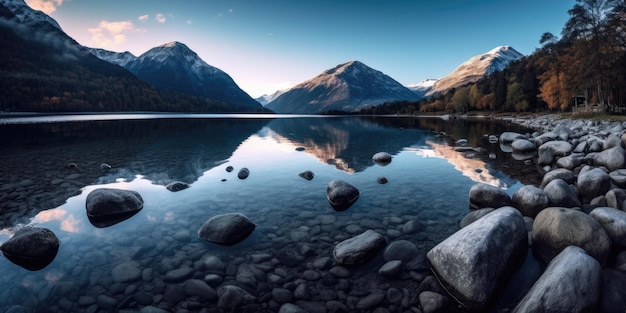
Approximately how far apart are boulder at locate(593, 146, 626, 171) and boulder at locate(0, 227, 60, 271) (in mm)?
24206

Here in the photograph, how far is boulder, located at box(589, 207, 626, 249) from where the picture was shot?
7480 millimetres

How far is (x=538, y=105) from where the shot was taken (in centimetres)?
11219

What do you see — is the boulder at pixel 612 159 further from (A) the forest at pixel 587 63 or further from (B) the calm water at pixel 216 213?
(A) the forest at pixel 587 63

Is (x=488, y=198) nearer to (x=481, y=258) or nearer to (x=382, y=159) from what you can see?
(x=481, y=258)

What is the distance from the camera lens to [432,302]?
618 cm

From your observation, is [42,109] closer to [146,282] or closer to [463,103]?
[146,282]

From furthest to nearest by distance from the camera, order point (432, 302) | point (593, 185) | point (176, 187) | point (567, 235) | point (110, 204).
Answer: point (176, 187)
point (110, 204)
point (593, 185)
point (567, 235)
point (432, 302)

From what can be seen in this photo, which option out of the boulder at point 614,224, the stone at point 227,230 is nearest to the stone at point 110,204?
the stone at point 227,230

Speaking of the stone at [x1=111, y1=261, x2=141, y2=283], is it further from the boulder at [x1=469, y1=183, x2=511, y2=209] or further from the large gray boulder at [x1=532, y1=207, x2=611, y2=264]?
the boulder at [x1=469, y1=183, x2=511, y2=209]

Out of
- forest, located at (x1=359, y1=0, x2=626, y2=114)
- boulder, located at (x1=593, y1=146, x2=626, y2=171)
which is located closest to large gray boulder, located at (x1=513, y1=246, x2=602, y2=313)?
boulder, located at (x1=593, y1=146, x2=626, y2=171)

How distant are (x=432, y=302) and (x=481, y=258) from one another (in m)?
1.48

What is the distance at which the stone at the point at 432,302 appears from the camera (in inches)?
240

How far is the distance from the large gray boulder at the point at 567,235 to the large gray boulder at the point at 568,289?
5.08 ft

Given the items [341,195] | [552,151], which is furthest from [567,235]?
[552,151]
